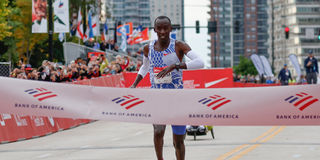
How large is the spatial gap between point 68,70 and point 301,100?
19.1 metres

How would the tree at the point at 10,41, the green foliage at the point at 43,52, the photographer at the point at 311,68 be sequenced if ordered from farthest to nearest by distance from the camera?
the green foliage at the point at 43,52 < the tree at the point at 10,41 < the photographer at the point at 311,68

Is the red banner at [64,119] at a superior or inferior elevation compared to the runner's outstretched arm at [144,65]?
inferior

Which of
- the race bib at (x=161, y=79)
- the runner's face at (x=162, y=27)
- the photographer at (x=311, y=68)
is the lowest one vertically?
the photographer at (x=311, y=68)

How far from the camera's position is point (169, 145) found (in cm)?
1603

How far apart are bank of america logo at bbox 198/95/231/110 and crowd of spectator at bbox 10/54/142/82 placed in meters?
12.6

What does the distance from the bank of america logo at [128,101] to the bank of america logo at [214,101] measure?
2.45 feet

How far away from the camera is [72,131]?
23.3 meters

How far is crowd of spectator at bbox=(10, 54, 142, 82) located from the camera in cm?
2222

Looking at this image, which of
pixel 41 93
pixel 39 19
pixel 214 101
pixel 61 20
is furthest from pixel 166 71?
pixel 61 20

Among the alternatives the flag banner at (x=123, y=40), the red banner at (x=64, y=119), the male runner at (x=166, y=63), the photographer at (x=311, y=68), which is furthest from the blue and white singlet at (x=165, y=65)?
the flag banner at (x=123, y=40)

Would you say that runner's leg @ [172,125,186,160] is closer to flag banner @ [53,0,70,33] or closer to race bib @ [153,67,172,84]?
race bib @ [153,67,172,84]

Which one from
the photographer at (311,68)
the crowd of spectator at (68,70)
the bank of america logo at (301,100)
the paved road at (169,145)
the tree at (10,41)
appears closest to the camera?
the bank of america logo at (301,100)

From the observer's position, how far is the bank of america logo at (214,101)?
28.7 feet

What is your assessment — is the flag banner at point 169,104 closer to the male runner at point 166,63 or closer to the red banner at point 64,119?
the male runner at point 166,63
